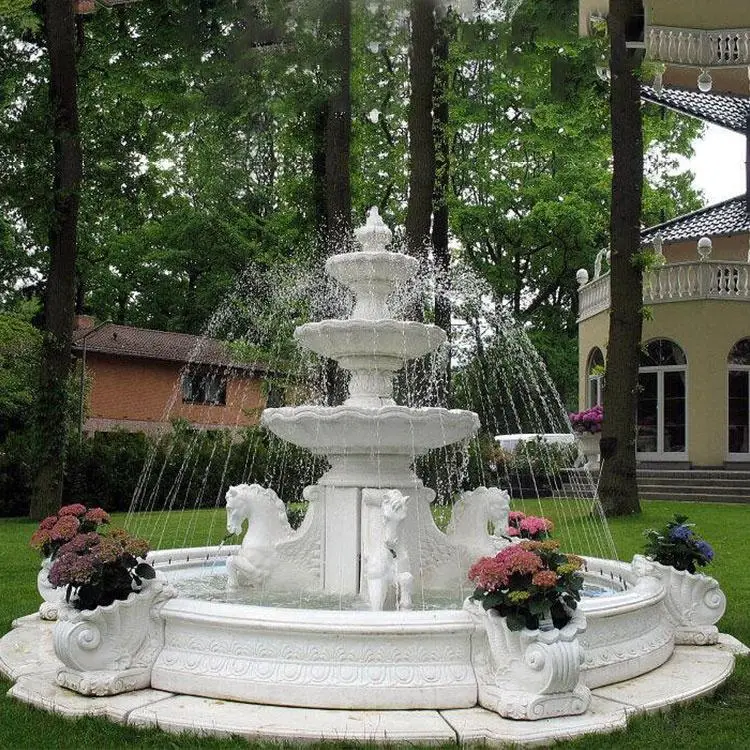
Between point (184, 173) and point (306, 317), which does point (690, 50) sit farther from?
point (184, 173)

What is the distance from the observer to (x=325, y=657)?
604 centimetres

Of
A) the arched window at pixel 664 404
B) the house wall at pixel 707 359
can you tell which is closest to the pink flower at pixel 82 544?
the house wall at pixel 707 359

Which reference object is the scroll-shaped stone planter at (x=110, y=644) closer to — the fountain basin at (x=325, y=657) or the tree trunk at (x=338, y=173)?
the fountain basin at (x=325, y=657)

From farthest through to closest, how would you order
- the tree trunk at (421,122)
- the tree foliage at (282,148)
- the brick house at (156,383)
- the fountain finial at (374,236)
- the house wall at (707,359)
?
1. the brick house at (156,383)
2. the house wall at (707,359)
3. the tree trunk at (421,122)
4. the tree foliage at (282,148)
5. the fountain finial at (374,236)

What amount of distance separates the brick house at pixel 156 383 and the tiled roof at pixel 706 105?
52.4 feet

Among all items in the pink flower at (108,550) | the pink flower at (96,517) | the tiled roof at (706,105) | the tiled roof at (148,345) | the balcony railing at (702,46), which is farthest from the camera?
the tiled roof at (148,345)

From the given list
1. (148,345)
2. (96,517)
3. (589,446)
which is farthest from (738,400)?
(96,517)

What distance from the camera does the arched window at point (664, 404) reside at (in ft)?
86.1

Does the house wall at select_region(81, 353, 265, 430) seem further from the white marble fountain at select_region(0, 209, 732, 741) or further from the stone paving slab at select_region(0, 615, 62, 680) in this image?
the stone paving slab at select_region(0, 615, 62, 680)

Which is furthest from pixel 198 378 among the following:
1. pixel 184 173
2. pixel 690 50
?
pixel 690 50

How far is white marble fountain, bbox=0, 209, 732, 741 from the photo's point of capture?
5.94m

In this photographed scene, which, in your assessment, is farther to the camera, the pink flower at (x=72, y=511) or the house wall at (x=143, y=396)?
the house wall at (x=143, y=396)

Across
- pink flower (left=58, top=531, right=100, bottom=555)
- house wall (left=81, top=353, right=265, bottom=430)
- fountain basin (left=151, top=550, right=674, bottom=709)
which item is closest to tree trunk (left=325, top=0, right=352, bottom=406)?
pink flower (left=58, top=531, right=100, bottom=555)

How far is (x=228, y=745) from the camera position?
17.6ft
